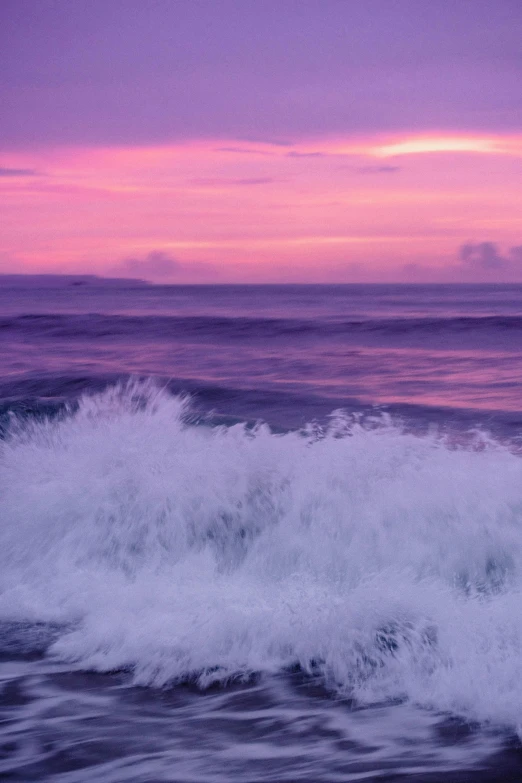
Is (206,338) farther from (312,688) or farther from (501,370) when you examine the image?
(312,688)

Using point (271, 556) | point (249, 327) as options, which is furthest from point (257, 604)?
point (249, 327)

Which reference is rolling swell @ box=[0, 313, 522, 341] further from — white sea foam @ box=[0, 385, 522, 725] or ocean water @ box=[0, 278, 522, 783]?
white sea foam @ box=[0, 385, 522, 725]

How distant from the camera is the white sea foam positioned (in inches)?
128

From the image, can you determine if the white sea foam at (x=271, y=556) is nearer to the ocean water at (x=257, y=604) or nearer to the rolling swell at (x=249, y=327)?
the ocean water at (x=257, y=604)

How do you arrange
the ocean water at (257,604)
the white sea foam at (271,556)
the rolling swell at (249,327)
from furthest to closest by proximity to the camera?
the rolling swell at (249,327)
the white sea foam at (271,556)
the ocean water at (257,604)

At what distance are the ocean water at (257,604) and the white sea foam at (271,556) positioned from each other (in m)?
0.01

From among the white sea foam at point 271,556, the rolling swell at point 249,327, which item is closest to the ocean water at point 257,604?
the white sea foam at point 271,556

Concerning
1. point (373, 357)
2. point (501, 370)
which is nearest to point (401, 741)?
point (501, 370)

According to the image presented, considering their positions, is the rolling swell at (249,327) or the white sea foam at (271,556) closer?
the white sea foam at (271,556)

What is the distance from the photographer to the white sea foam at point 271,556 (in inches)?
128

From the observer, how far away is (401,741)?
2.74m

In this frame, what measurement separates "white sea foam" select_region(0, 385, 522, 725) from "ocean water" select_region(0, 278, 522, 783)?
1cm

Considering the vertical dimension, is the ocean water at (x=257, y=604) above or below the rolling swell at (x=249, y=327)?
below

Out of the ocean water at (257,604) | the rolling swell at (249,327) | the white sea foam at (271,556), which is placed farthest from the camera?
the rolling swell at (249,327)
